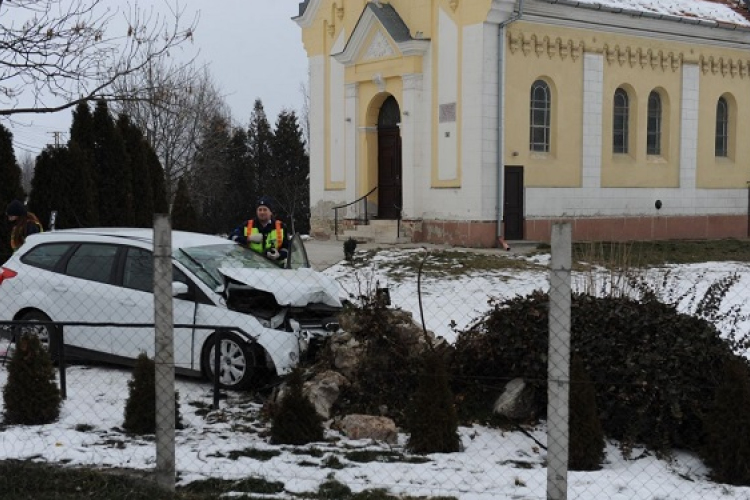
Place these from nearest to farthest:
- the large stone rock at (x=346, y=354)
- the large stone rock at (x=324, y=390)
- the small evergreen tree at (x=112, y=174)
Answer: the large stone rock at (x=324, y=390) < the large stone rock at (x=346, y=354) < the small evergreen tree at (x=112, y=174)

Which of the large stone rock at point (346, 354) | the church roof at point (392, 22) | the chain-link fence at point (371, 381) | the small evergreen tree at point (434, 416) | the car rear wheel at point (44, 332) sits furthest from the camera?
the church roof at point (392, 22)

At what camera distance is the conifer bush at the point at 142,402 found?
7520mm

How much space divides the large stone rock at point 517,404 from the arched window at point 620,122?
1907 centimetres

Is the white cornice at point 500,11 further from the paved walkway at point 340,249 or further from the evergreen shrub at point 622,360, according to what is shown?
the evergreen shrub at point 622,360

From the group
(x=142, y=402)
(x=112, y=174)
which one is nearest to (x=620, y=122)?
(x=112, y=174)

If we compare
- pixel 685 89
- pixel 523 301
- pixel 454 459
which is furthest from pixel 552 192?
pixel 454 459

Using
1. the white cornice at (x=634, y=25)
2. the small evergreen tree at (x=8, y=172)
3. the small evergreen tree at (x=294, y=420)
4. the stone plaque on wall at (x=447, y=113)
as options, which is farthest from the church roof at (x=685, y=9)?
the small evergreen tree at (x=294, y=420)

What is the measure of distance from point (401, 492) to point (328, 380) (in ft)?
7.19

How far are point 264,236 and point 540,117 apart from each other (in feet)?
48.3

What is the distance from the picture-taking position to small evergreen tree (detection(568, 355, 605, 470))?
6.86 meters

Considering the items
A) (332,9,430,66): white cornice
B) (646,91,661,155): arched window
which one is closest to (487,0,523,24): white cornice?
(332,9,430,66): white cornice

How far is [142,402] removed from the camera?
7.55m

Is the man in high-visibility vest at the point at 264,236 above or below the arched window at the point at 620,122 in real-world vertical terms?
below

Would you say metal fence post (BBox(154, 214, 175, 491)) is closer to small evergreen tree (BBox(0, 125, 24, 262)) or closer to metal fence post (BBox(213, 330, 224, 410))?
metal fence post (BBox(213, 330, 224, 410))
